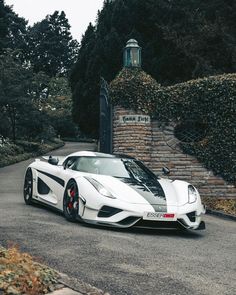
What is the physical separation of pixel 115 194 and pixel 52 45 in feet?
194

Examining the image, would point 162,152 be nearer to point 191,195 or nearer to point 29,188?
point 29,188

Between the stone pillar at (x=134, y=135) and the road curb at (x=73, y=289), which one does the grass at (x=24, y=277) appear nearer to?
the road curb at (x=73, y=289)

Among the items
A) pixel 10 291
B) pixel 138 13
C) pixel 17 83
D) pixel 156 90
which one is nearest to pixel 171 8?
pixel 138 13

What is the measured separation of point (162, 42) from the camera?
22359 millimetres

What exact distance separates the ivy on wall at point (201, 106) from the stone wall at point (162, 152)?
0.65 feet

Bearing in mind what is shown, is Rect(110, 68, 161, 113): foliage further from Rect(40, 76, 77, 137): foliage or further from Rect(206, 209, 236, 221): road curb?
Rect(40, 76, 77, 137): foliage

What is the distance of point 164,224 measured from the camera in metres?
7.04

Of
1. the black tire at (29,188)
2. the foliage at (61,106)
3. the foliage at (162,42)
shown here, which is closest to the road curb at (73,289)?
the black tire at (29,188)

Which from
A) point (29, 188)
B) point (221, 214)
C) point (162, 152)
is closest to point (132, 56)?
point (162, 152)

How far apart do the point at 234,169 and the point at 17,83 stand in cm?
2040

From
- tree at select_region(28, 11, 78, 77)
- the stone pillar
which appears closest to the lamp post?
the stone pillar

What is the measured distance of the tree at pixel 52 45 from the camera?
200 ft

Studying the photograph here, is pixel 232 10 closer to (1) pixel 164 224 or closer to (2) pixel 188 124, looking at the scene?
(2) pixel 188 124

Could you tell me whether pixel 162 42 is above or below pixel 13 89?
above
